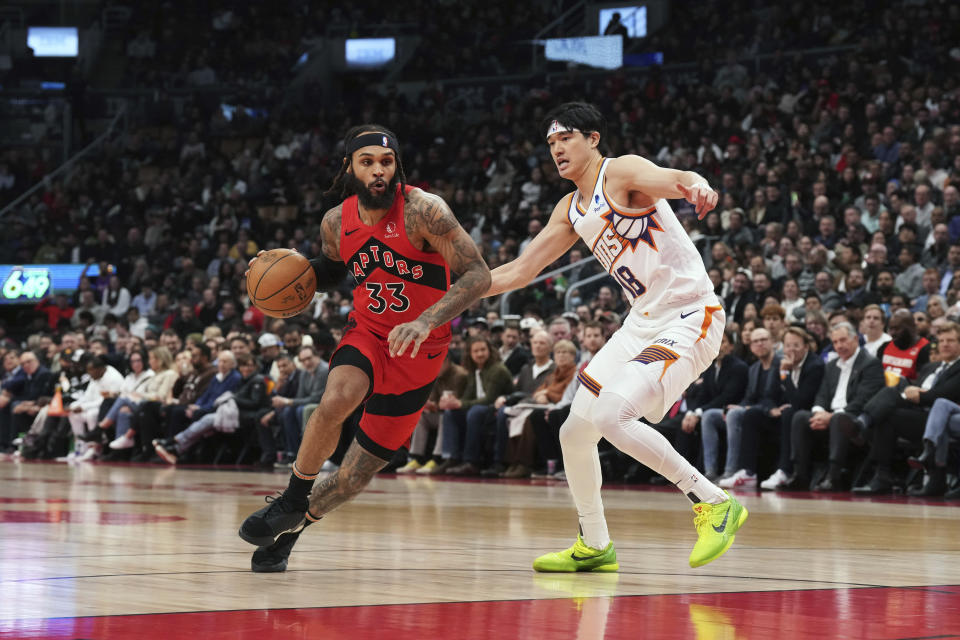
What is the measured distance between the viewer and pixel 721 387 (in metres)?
12.3

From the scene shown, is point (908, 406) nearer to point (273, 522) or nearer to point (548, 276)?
point (548, 276)

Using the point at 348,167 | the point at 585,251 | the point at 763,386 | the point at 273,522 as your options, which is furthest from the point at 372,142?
the point at 585,251

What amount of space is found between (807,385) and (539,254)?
21.1 feet

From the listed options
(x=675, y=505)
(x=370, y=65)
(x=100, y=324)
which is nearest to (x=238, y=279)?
(x=100, y=324)

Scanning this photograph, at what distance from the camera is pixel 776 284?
14.8 metres

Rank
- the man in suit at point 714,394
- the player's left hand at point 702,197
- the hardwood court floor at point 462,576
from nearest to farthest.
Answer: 1. the hardwood court floor at point 462,576
2. the player's left hand at point 702,197
3. the man in suit at point 714,394

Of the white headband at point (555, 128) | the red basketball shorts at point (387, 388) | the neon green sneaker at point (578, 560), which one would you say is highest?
the white headband at point (555, 128)

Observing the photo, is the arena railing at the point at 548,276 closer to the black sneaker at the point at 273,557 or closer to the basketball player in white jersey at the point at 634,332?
the basketball player in white jersey at the point at 634,332

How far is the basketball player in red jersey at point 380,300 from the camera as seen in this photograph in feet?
17.6

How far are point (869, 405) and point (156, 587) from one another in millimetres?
7747

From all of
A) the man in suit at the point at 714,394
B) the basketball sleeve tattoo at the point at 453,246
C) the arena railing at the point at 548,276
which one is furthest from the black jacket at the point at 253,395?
the basketball sleeve tattoo at the point at 453,246

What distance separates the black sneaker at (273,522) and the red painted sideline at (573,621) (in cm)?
117

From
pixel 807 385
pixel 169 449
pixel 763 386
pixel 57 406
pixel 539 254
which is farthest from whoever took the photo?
pixel 57 406

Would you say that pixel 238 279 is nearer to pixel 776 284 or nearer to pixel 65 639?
pixel 776 284
